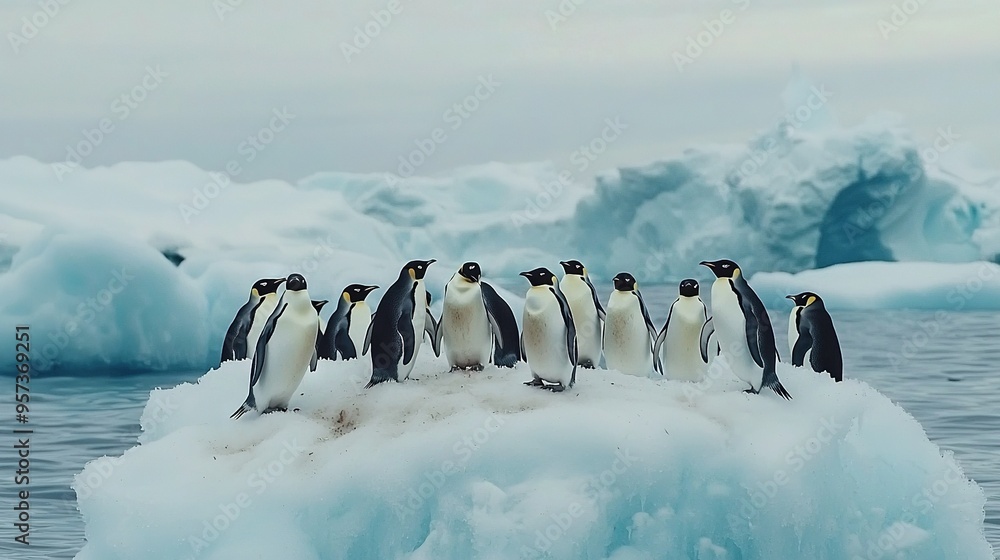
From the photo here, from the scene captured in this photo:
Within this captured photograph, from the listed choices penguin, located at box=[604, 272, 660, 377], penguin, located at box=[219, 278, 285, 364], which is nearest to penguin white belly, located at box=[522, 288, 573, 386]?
penguin, located at box=[604, 272, 660, 377]

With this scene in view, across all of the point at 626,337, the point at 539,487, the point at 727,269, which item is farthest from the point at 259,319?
the point at 539,487

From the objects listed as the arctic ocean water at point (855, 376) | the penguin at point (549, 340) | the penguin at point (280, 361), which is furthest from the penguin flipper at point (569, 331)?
the arctic ocean water at point (855, 376)

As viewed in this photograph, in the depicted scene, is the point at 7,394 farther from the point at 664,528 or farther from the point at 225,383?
the point at 664,528

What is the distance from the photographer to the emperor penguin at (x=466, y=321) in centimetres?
633

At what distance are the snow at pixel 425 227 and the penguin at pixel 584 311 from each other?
8.71m

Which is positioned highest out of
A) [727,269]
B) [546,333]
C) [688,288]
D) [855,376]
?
[727,269]

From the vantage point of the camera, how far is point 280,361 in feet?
19.7

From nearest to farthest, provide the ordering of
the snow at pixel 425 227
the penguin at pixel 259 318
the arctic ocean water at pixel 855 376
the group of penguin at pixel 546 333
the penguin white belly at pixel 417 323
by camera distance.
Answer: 1. the group of penguin at pixel 546 333
2. the penguin white belly at pixel 417 323
3. the arctic ocean water at pixel 855 376
4. the penguin at pixel 259 318
5. the snow at pixel 425 227

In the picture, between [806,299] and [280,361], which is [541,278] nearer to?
[280,361]

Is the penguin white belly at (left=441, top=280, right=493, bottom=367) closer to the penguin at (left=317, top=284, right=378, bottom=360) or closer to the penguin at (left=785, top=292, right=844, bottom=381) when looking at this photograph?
the penguin at (left=317, top=284, right=378, bottom=360)

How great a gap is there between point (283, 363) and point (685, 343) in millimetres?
2395

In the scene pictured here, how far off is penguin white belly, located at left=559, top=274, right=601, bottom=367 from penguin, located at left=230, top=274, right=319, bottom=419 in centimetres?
159

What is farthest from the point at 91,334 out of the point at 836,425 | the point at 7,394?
the point at 836,425

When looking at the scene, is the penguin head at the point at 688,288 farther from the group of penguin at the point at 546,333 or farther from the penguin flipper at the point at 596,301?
the penguin flipper at the point at 596,301
